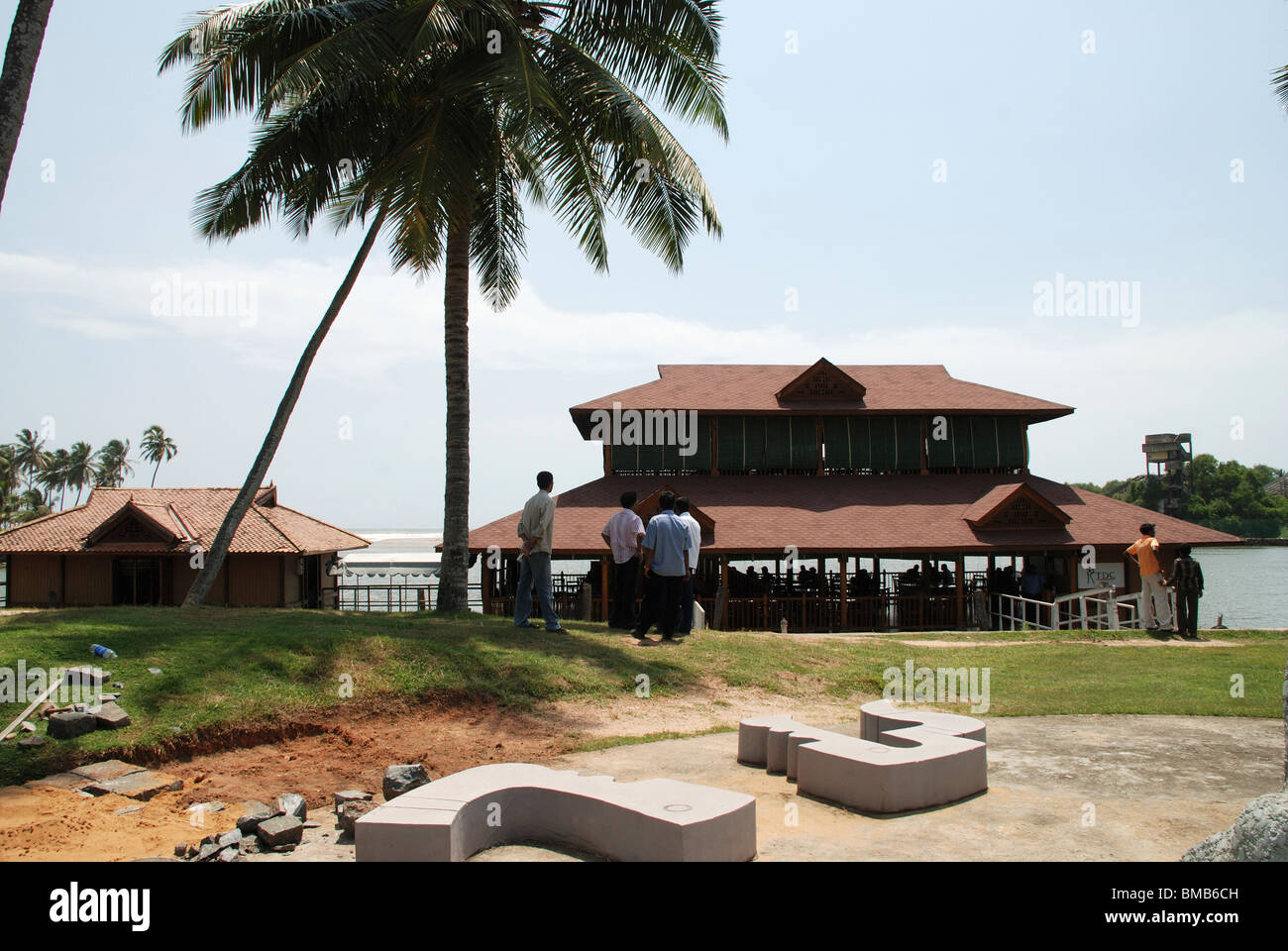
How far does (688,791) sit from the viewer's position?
4.84 meters

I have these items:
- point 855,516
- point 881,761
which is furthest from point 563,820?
point 855,516

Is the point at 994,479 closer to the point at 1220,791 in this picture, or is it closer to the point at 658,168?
the point at 658,168

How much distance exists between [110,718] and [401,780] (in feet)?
8.91

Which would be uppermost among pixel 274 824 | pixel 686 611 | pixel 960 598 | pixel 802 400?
pixel 802 400

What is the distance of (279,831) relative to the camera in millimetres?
5008

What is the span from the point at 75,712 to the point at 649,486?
59.1ft

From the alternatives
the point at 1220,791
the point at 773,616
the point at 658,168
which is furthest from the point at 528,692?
the point at 773,616

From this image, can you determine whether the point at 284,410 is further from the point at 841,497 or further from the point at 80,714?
the point at 841,497

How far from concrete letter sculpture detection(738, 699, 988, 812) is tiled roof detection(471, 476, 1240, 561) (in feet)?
45.3

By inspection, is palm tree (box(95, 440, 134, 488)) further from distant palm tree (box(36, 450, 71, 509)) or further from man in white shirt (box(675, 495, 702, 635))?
man in white shirt (box(675, 495, 702, 635))

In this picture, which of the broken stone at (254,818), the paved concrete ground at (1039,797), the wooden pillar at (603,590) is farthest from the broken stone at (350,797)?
the wooden pillar at (603,590)

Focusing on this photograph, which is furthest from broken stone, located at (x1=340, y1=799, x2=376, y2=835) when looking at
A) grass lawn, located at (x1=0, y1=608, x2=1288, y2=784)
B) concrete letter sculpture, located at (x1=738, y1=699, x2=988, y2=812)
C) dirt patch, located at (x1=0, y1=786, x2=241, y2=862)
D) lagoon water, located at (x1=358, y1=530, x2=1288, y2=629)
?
lagoon water, located at (x1=358, y1=530, x2=1288, y2=629)

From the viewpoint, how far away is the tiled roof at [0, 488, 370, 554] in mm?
27703

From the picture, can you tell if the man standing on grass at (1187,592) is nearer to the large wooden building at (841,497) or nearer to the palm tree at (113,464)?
the large wooden building at (841,497)
